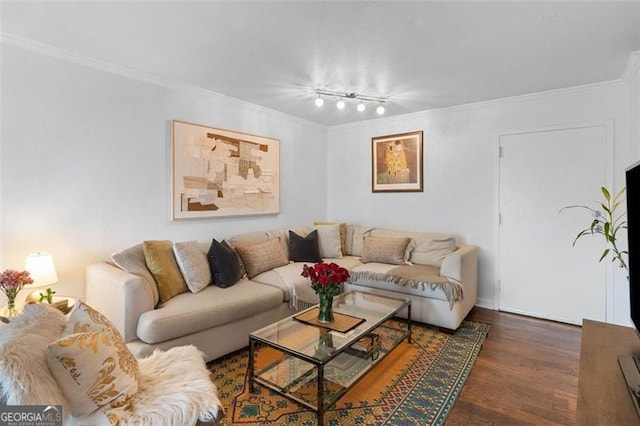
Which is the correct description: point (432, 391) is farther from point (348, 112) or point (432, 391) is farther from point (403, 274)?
point (348, 112)

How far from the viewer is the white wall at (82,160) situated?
87.0 inches

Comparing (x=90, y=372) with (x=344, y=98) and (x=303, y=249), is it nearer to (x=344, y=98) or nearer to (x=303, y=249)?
(x=303, y=249)

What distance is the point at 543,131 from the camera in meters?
3.27

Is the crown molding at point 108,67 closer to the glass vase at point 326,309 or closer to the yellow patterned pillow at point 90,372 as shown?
the yellow patterned pillow at point 90,372

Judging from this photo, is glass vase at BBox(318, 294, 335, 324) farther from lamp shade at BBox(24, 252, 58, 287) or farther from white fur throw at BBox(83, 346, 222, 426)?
lamp shade at BBox(24, 252, 58, 287)

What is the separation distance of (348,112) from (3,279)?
3.61 meters

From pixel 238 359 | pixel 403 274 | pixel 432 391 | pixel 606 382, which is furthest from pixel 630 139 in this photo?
pixel 238 359

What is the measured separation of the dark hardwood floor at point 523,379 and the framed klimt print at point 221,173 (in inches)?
108

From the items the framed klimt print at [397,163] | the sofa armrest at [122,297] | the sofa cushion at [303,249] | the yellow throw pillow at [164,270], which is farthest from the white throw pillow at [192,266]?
the framed klimt print at [397,163]

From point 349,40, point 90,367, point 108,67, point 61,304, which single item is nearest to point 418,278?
point 349,40

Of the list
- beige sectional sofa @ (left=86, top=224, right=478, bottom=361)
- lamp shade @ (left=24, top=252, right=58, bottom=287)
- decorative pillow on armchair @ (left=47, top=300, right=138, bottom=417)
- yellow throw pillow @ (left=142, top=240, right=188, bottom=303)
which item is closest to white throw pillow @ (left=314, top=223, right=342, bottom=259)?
beige sectional sofa @ (left=86, top=224, right=478, bottom=361)

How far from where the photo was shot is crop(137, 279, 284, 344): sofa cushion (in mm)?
2070

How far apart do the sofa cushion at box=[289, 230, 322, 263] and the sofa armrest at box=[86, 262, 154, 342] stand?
5.66 ft

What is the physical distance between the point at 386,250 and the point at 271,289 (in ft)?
5.06
